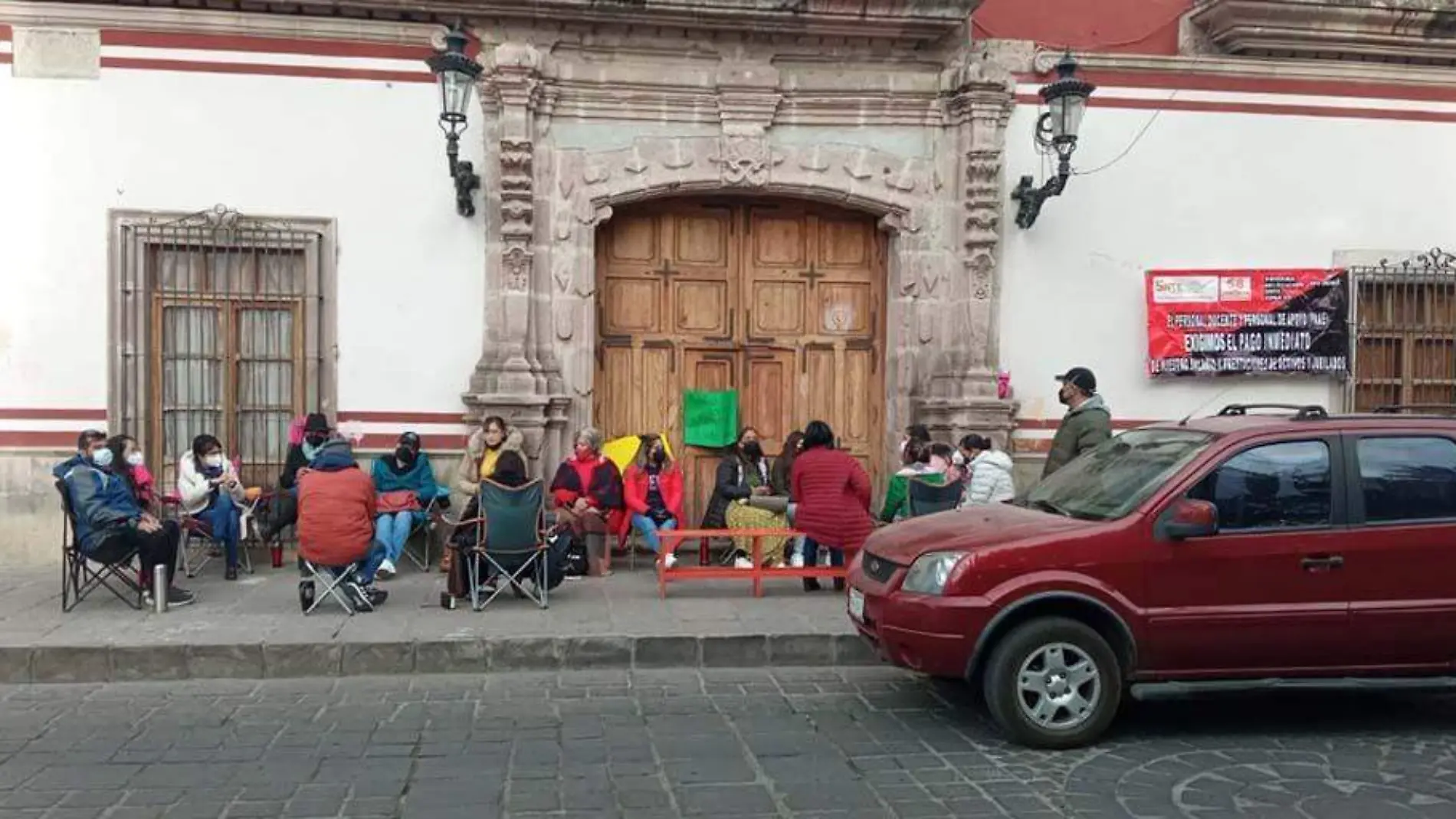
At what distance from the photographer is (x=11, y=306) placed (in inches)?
373

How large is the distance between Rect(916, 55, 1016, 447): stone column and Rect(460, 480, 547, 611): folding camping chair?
424 cm

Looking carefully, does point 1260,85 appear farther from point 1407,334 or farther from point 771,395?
point 771,395

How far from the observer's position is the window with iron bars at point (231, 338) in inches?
382

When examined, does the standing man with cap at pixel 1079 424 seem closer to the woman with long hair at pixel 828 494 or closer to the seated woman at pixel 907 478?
the seated woman at pixel 907 478

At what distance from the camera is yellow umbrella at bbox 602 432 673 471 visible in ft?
33.6

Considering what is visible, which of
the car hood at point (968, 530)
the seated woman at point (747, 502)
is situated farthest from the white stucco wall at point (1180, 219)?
the car hood at point (968, 530)

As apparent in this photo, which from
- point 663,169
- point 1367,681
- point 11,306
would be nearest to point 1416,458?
point 1367,681

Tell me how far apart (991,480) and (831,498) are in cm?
125

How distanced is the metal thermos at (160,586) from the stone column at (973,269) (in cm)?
666

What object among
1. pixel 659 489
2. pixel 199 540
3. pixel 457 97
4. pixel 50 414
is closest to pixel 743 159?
pixel 457 97

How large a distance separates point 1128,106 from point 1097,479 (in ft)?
19.4

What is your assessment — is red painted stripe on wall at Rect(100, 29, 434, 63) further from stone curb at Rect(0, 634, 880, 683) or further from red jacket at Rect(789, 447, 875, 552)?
stone curb at Rect(0, 634, 880, 683)

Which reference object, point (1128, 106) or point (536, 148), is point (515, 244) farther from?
point (1128, 106)

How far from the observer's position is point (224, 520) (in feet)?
30.3
